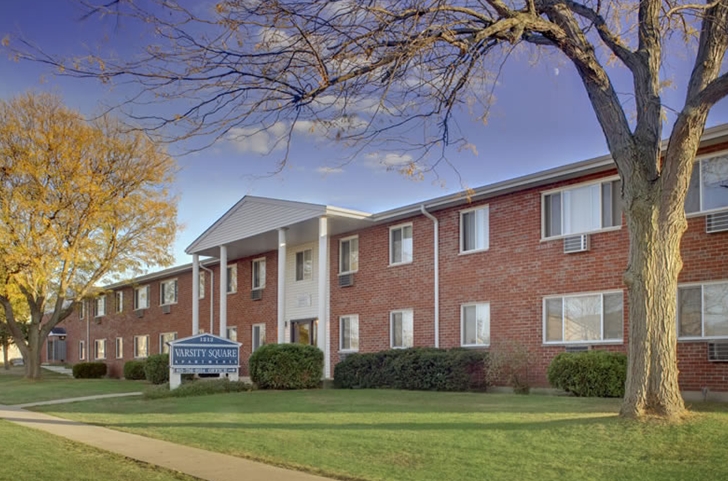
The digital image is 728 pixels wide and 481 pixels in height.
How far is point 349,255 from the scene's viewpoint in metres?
26.4

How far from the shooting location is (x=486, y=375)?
19.5 m

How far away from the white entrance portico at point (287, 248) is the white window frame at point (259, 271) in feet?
0.54

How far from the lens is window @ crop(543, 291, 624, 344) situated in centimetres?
1762

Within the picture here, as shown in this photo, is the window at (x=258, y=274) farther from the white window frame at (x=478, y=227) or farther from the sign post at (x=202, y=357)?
the white window frame at (x=478, y=227)

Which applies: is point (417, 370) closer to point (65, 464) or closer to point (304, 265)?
point (304, 265)

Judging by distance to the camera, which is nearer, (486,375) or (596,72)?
(596,72)

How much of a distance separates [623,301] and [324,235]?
10024mm

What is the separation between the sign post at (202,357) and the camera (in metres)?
22.3

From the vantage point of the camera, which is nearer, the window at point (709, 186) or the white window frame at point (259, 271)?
the window at point (709, 186)

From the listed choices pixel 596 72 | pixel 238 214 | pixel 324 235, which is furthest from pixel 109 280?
pixel 596 72

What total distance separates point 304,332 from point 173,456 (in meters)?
18.7

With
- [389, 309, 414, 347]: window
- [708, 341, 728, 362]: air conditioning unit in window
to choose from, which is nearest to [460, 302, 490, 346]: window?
[389, 309, 414, 347]: window

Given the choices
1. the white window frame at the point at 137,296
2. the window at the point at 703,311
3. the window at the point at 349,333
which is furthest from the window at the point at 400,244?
the white window frame at the point at 137,296

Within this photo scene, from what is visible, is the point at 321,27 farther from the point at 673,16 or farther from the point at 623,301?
the point at 623,301
